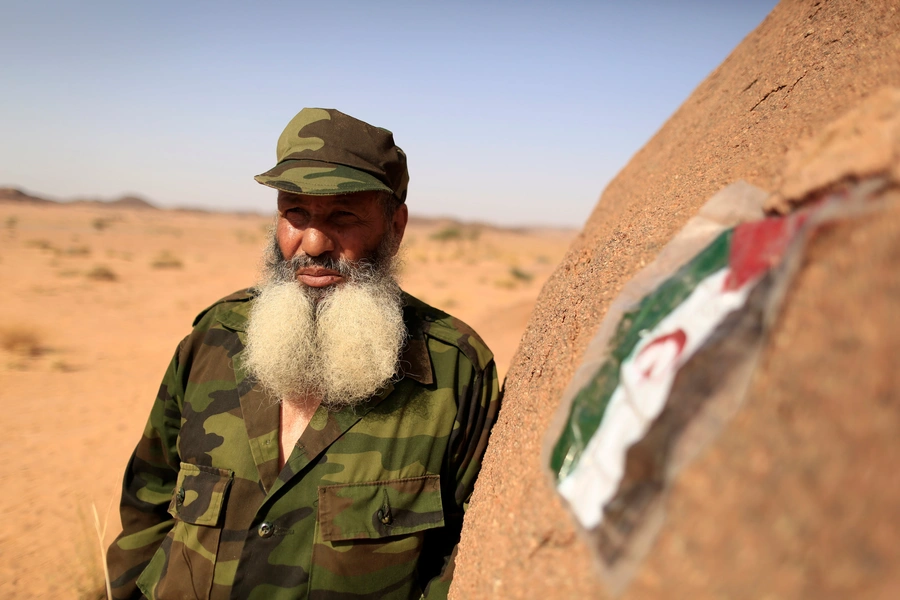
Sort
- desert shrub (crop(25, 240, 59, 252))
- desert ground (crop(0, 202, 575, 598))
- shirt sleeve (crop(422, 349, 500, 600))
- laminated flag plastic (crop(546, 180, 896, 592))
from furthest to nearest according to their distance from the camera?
1. desert shrub (crop(25, 240, 59, 252))
2. desert ground (crop(0, 202, 575, 598))
3. shirt sleeve (crop(422, 349, 500, 600))
4. laminated flag plastic (crop(546, 180, 896, 592))

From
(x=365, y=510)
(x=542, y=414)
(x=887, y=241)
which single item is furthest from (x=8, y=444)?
(x=887, y=241)

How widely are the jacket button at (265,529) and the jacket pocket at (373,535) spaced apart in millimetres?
147

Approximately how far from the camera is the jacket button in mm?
1834

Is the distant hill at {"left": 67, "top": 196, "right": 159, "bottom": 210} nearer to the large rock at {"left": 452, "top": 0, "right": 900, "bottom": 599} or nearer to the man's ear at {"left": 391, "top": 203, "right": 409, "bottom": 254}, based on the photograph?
the man's ear at {"left": 391, "top": 203, "right": 409, "bottom": 254}

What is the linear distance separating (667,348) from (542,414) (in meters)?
0.59

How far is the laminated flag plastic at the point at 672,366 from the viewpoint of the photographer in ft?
2.89

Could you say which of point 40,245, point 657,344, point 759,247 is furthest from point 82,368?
point 40,245

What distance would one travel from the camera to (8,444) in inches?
210

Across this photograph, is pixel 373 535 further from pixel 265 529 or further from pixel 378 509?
pixel 265 529

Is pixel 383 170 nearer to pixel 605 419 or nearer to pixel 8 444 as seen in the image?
pixel 605 419

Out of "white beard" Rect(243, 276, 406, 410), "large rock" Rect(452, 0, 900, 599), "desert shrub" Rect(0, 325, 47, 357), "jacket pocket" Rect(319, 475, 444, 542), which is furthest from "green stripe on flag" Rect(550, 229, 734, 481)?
"desert shrub" Rect(0, 325, 47, 357)

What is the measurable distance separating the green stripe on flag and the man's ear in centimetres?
137

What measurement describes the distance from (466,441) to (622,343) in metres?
1.01

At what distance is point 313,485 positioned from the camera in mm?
1900
